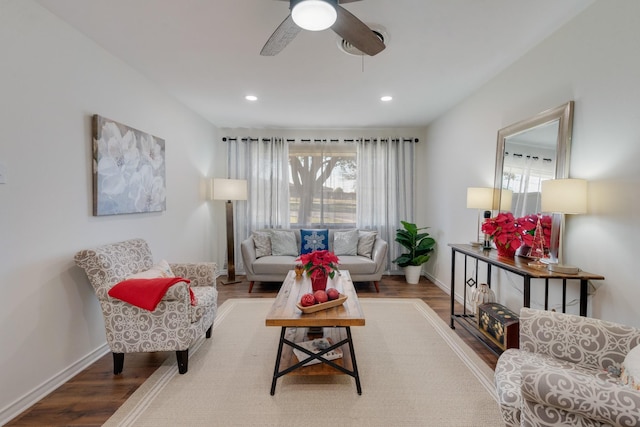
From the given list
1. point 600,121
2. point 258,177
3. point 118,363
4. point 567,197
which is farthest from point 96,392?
point 600,121

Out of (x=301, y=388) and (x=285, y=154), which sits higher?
(x=285, y=154)

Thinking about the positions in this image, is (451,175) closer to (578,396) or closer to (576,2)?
(576,2)

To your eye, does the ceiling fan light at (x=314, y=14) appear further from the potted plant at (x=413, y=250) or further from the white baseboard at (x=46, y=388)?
the potted plant at (x=413, y=250)

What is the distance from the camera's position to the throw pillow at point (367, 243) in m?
4.38

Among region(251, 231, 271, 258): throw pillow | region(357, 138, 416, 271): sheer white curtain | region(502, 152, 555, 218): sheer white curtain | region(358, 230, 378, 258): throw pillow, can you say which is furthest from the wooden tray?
region(357, 138, 416, 271): sheer white curtain

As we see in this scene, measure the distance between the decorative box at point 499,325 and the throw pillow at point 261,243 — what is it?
2933mm

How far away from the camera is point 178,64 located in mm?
2689

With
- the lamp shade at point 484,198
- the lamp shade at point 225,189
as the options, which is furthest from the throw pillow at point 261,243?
the lamp shade at point 484,198

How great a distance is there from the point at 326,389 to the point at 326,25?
2259 millimetres

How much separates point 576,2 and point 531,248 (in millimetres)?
1708

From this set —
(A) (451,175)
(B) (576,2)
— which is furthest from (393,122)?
(B) (576,2)

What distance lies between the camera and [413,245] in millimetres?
4492

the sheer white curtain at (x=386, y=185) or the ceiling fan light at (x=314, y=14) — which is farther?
the sheer white curtain at (x=386, y=185)

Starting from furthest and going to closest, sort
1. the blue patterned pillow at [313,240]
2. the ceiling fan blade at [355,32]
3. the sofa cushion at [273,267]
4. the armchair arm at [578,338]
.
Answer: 1. the blue patterned pillow at [313,240]
2. the sofa cushion at [273,267]
3. the ceiling fan blade at [355,32]
4. the armchair arm at [578,338]
